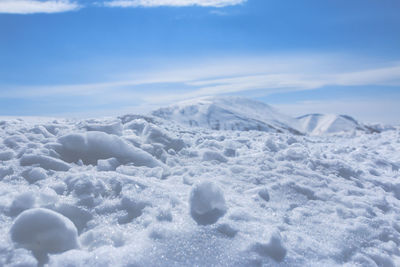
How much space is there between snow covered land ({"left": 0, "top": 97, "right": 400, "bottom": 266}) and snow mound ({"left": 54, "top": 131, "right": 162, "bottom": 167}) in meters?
0.01

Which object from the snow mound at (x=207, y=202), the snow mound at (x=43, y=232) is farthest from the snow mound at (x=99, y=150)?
the snow mound at (x=43, y=232)

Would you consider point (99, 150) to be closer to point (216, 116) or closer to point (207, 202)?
point (207, 202)

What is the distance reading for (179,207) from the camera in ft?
9.89

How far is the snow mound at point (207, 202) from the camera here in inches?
115

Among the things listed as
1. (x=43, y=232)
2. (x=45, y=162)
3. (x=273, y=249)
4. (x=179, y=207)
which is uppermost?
(x=45, y=162)

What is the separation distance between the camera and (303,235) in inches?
114

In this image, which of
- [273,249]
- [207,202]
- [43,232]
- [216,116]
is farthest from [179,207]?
[216,116]

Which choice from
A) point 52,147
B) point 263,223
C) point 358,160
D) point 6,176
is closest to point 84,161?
point 52,147

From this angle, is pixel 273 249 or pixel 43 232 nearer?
pixel 43 232

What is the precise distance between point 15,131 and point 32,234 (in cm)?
335

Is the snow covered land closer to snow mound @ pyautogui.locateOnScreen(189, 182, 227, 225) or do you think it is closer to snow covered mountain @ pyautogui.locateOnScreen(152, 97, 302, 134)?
snow mound @ pyautogui.locateOnScreen(189, 182, 227, 225)

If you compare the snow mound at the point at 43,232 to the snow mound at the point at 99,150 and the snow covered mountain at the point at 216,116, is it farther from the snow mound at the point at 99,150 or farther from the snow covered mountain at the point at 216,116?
the snow covered mountain at the point at 216,116

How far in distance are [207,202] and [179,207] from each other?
0.90ft

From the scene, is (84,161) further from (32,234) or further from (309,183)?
(309,183)
